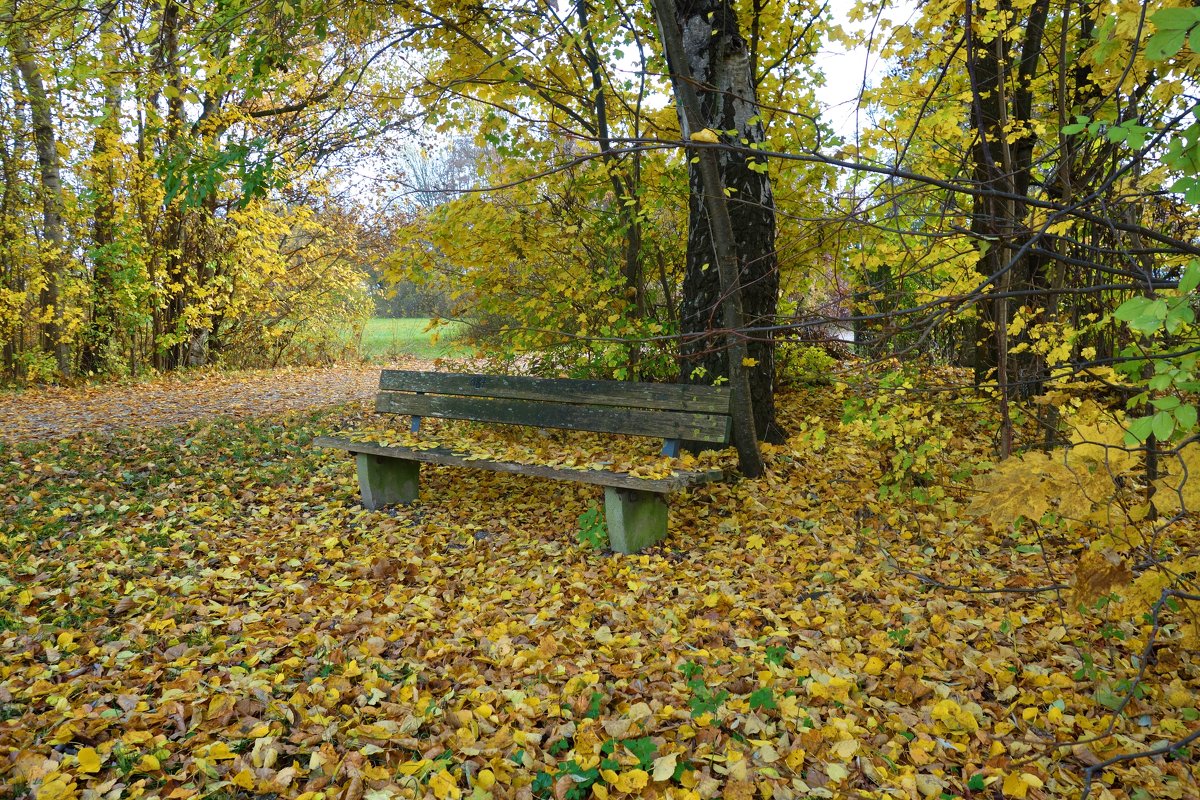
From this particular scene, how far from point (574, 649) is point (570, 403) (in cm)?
206

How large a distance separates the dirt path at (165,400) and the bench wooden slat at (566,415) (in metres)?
3.16

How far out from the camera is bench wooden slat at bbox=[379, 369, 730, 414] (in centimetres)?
411

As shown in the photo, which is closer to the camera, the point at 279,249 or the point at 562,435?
the point at 562,435

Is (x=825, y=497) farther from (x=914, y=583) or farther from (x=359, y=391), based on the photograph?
(x=359, y=391)

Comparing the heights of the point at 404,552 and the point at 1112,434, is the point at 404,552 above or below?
below

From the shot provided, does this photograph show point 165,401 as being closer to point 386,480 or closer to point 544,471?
point 386,480

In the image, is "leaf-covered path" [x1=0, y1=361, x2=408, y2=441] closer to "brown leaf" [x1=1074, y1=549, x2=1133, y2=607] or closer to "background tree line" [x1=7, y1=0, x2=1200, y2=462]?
"background tree line" [x1=7, y1=0, x2=1200, y2=462]

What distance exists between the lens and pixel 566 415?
4.60m

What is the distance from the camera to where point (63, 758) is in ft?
7.36

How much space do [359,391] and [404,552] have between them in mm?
6031

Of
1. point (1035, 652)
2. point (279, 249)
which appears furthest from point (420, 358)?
point (1035, 652)

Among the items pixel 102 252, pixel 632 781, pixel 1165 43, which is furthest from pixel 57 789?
pixel 102 252

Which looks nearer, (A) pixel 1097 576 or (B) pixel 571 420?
(A) pixel 1097 576

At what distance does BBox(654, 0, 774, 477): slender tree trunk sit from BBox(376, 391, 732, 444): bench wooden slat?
40cm
